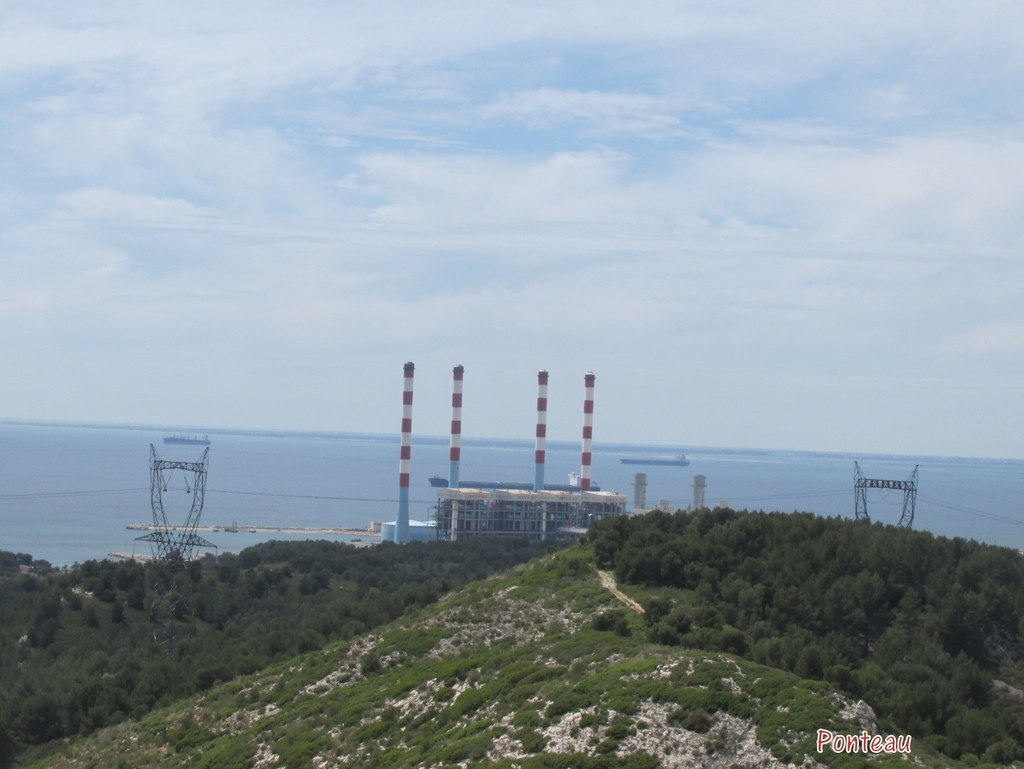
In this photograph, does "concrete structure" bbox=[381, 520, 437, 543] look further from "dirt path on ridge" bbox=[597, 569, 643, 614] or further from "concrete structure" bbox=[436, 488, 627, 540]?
"dirt path on ridge" bbox=[597, 569, 643, 614]

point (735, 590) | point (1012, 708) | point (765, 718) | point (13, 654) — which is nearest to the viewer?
point (765, 718)

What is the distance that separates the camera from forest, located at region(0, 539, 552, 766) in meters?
28.0

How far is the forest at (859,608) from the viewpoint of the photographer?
1833 cm

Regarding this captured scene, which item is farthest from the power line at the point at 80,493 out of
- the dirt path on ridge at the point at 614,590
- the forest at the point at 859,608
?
the dirt path on ridge at the point at 614,590

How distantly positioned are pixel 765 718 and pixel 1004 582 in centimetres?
1074

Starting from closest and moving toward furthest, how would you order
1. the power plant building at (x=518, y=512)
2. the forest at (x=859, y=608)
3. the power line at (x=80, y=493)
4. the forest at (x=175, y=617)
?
the forest at (x=859, y=608), the forest at (x=175, y=617), the power plant building at (x=518, y=512), the power line at (x=80, y=493)

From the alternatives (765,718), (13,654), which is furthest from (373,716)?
(13,654)

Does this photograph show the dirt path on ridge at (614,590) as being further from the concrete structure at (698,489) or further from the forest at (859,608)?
Answer: the concrete structure at (698,489)

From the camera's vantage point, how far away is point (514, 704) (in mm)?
18250

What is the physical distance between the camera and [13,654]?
3578 centimetres

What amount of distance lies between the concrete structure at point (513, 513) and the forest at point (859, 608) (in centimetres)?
5503

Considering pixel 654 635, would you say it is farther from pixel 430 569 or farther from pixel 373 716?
pixel 430 569

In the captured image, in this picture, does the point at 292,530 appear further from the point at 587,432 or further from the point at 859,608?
the point at 859,608

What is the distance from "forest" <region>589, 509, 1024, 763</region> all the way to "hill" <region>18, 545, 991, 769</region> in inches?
35.2
